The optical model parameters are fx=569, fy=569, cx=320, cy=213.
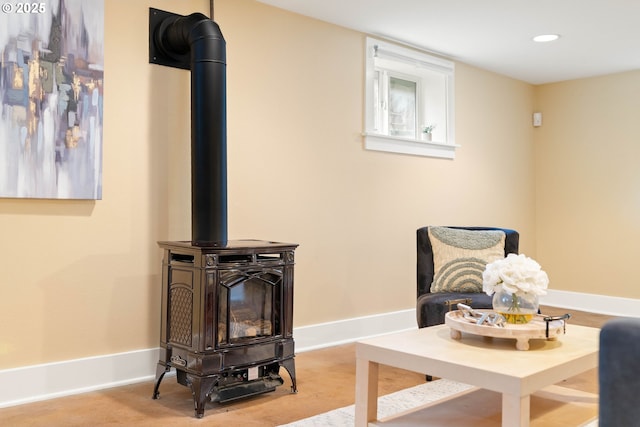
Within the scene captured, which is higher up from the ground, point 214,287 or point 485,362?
point 214,287

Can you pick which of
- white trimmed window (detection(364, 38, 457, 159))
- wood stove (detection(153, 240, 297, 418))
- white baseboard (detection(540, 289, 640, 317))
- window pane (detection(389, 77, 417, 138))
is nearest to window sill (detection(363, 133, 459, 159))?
white trimmed window (detection(364, 38, 457, 159))

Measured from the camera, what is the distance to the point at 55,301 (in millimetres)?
2898

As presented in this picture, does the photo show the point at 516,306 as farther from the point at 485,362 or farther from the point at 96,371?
the point at 96,371

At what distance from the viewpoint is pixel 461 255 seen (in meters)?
3.57

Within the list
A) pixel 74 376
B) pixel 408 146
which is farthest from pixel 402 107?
pixel 74 376

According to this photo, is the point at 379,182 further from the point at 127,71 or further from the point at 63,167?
the point at 63,167

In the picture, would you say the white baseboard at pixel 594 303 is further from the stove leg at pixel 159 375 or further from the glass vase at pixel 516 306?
the stove leg at pixel 159 375

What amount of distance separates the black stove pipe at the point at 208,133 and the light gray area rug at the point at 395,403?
100 centimetres

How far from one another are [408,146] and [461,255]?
4.69ft

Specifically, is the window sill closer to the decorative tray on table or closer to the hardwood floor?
the hardwood floor

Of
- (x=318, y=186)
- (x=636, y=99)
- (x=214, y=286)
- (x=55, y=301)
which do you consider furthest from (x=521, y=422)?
(x=636, y=99)

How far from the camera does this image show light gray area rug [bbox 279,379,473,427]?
8.39ft

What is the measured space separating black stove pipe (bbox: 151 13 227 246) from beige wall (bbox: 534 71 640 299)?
13.9 ft

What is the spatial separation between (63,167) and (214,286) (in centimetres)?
100
